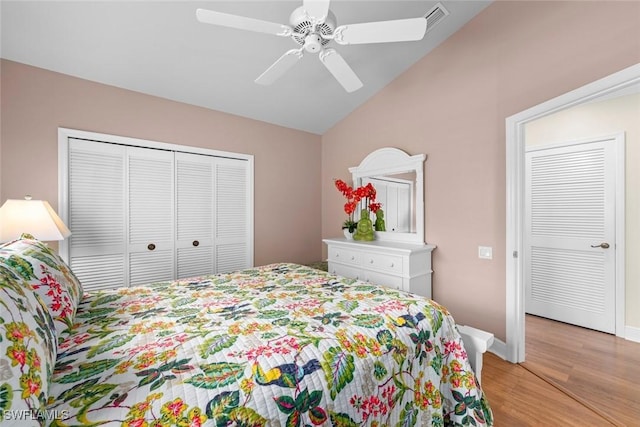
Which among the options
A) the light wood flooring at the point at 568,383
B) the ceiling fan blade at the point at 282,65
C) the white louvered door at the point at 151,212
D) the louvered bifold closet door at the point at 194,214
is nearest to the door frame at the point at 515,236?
the light wood flooring at the point at 568,383

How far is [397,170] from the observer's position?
315 centimetres

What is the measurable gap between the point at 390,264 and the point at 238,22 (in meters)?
2.27

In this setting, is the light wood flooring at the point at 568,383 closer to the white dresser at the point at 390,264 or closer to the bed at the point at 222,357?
the bed at the point at 222,357

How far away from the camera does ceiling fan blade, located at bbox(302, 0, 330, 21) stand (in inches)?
56.0

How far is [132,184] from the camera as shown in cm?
271

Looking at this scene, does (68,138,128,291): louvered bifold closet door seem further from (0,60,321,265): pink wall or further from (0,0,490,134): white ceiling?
(0,0,490,134): white ceiling

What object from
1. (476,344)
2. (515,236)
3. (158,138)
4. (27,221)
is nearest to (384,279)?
(515,236)

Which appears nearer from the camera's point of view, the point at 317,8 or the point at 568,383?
the point at 317,8

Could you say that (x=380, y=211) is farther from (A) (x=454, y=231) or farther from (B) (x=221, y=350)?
(B) (x=221, y=350)

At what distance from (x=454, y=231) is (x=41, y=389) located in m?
2.83

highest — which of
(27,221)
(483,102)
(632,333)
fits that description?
(483,102)

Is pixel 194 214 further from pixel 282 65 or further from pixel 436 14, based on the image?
pixel 436 14

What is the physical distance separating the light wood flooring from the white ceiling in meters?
2.98

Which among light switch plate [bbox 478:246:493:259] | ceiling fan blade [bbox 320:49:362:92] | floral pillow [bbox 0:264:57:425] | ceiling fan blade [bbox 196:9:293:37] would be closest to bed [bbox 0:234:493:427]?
floral pillow [bbox 0:264:57:425]
